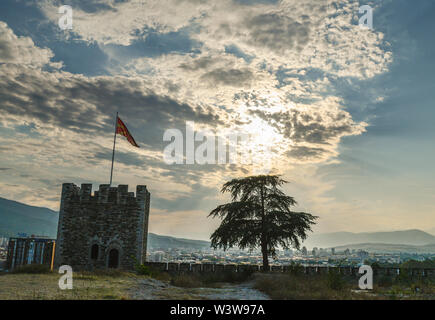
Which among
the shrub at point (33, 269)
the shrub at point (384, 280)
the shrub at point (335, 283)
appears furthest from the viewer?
the shrub at point (384, 280)

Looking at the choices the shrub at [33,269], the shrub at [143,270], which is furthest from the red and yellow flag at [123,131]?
the shrub at [33,269]

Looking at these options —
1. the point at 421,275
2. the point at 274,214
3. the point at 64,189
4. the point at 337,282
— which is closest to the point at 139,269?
the point at 64,189

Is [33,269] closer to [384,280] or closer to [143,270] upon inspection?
[143,270]

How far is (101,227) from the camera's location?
25.9 m

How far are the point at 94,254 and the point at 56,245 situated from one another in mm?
3192

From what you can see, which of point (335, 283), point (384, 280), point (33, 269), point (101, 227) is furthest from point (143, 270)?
point (384, 280)

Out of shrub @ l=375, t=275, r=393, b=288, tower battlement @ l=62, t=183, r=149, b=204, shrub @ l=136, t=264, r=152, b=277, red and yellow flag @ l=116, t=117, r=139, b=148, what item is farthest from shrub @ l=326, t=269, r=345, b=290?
red and yellow flag @ l=116, t=117, r=139, b=148

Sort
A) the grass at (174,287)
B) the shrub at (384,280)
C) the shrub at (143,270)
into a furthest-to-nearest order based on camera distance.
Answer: the shrub at (384,280) → the shrub at (143,270) → the grass at (174,287)

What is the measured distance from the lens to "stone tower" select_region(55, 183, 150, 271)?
2545 centimetres

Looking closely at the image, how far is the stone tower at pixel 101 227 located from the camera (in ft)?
83.5

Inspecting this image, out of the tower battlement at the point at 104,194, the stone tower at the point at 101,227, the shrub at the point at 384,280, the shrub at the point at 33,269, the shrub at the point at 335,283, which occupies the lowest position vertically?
the shrub at the point at 384,280

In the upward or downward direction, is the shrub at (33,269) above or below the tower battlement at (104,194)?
below

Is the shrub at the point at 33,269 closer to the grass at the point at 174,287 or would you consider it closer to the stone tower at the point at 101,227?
the grass at the point at 174,287
